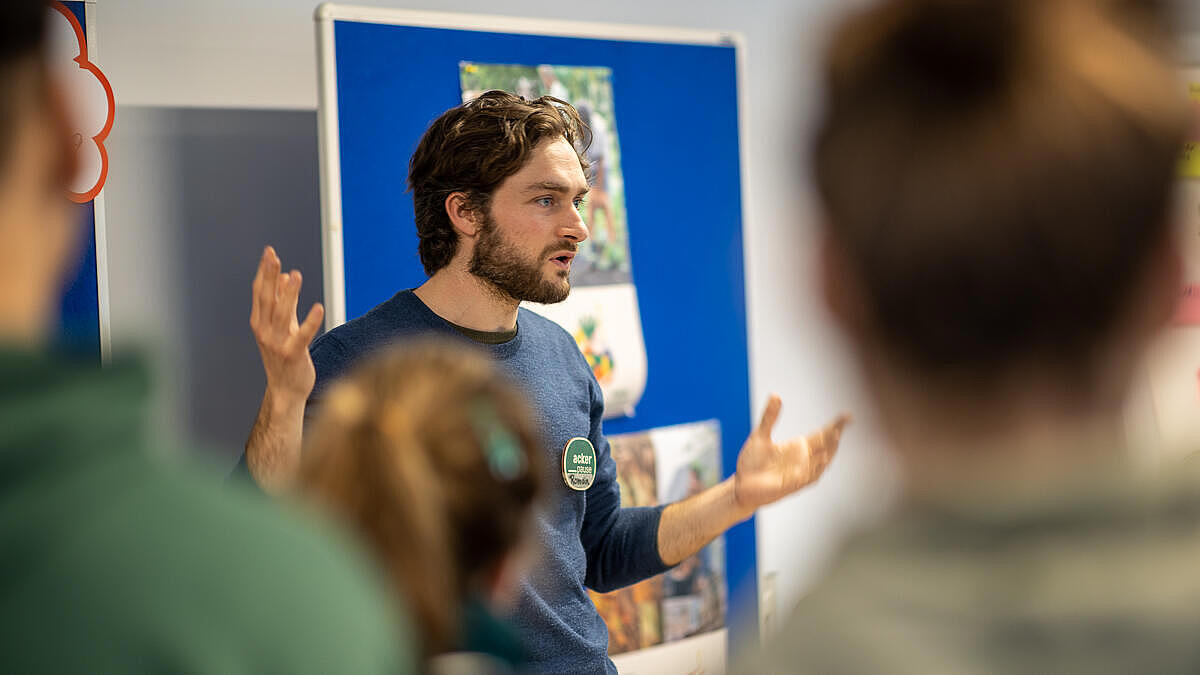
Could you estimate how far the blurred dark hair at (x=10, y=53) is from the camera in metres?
0.51

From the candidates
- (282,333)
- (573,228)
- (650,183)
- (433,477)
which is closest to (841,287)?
(433,477)

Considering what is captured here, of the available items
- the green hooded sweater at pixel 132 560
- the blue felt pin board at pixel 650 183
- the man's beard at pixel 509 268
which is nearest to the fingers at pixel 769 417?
the man's beard at pixel 509 268

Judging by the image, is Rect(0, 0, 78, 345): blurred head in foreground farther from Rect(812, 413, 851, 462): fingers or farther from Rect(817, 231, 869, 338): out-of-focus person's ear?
Rect(812, 413, 851, 462): fingers

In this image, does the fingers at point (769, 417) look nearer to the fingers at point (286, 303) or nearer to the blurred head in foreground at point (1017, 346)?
the fingers at point (286, 303)

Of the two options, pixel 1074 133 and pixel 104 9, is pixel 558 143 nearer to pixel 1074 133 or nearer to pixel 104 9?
pixel 104 9

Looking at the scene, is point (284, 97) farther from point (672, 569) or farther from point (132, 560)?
point (132, 560)

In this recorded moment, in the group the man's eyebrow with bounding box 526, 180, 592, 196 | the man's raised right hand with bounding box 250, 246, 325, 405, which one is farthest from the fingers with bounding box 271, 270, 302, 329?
the man's eyebrow with bounding box 526, 180, 592, 196

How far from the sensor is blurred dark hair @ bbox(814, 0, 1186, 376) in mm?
542

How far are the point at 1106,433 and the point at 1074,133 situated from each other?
0.15 m

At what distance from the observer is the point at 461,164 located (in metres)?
2.34

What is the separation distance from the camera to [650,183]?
3.10 m

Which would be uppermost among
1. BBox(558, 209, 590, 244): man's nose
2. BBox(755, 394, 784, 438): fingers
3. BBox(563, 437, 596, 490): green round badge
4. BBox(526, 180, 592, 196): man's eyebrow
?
BBox(526, 180, 592, 196): man's eyebrow

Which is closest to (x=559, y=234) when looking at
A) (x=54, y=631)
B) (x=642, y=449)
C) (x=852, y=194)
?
(x=642, y=449)

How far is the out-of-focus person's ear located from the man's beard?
5.28 ft
